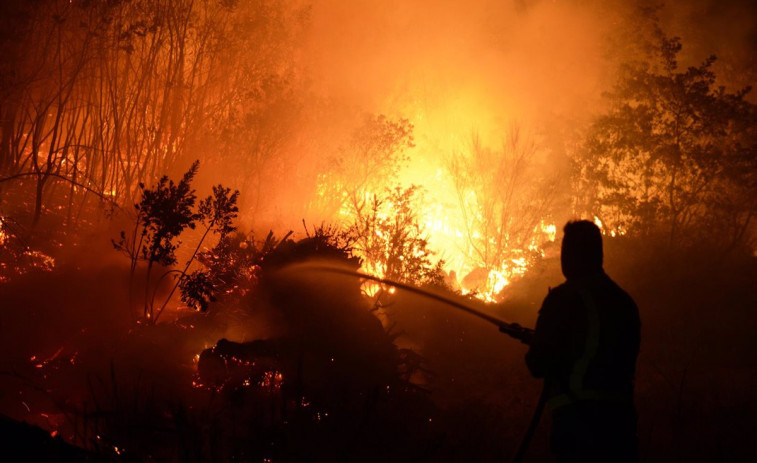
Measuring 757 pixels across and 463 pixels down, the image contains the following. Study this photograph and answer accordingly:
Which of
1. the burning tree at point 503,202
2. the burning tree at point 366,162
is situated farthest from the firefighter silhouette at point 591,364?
the burning tree at point 366,162

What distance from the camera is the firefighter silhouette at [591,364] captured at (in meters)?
3.07

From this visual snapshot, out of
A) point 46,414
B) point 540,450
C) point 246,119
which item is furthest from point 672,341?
point 246,119

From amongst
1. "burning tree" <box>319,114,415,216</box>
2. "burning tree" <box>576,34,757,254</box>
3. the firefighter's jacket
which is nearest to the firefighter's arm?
the firefighter's jacket

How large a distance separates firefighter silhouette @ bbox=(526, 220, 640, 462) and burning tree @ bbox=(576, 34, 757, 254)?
14.1 m

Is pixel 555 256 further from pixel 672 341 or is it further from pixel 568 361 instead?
pixel 568 361

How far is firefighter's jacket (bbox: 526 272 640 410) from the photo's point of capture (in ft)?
10.1

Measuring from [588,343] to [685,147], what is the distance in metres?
14.8

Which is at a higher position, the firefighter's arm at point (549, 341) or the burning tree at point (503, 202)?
the burning tree at point (503, 202)

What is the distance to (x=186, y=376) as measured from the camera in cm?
857

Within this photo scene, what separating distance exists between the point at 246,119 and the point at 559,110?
16.3 meters

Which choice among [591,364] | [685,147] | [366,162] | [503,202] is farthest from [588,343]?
[366,162]

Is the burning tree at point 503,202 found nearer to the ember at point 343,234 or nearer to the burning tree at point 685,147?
the ember at point 343,234

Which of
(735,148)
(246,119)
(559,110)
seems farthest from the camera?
(559,110)

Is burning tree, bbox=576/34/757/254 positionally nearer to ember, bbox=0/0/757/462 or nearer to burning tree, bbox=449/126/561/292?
ember, bbox=0/0/757/462
